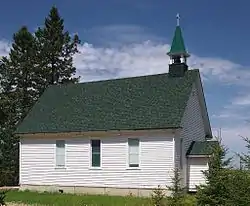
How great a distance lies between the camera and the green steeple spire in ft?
109

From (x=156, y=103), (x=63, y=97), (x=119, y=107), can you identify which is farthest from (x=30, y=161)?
(x=156, y=103)

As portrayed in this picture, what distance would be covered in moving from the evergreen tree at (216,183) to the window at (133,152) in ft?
39.4

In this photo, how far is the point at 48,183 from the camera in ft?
109

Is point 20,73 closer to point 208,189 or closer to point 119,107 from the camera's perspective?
point 119,107

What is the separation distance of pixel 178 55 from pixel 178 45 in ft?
2.57

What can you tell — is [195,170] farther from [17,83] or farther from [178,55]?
[17,83]

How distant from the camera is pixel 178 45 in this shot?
1324 inches

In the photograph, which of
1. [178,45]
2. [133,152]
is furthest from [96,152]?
[178,45]

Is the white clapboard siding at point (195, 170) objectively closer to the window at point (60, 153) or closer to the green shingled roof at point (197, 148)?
the green shingled roof at point (197, 148)

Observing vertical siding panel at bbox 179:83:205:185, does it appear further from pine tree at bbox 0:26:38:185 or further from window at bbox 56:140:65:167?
pine tree at bbox 0:26:38:185

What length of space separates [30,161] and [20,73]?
17.4 meters

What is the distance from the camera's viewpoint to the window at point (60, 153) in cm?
3286

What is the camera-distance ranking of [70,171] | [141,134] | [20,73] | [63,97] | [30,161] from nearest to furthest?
[141,134] → [70,171] → [30,161] → [63,97] → [20,73]

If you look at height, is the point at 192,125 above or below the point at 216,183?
above
